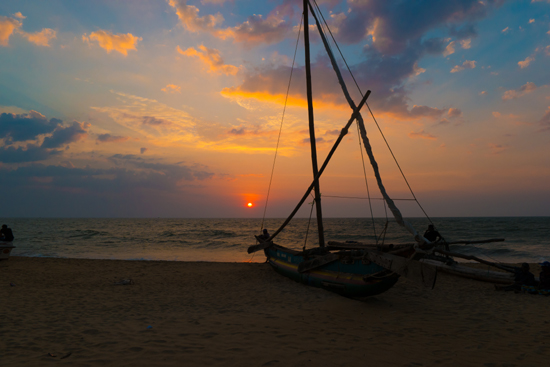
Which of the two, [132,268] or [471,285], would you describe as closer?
[471,285]

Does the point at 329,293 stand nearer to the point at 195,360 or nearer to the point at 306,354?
the point at 306,354

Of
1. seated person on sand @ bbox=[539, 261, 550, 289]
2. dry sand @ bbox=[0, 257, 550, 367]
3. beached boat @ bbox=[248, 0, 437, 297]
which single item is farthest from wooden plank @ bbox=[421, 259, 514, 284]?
beached boat @ bbox=[248, 0, 437, 297]

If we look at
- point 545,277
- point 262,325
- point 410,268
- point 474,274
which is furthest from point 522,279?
point 262,325

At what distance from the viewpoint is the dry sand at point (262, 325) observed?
5.46 meters

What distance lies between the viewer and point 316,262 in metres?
11.3

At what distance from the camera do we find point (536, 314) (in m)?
8.85

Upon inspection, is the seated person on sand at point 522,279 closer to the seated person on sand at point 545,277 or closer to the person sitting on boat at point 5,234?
the seated person on sand at point 545,277

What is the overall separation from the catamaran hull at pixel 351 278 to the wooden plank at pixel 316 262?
16cm

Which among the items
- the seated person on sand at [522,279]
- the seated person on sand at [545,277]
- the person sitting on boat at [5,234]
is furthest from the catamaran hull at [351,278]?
the person sitting on boat at [5,234]

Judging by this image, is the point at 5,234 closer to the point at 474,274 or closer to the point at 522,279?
the point at 474,274

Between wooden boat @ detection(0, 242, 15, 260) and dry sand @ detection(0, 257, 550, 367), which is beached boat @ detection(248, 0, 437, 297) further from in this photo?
wooden boat @ detection(0, 242, 15, 260)

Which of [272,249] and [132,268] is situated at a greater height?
[272,249]

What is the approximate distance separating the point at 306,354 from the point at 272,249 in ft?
34.3

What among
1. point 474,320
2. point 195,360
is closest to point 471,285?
point 474,320
